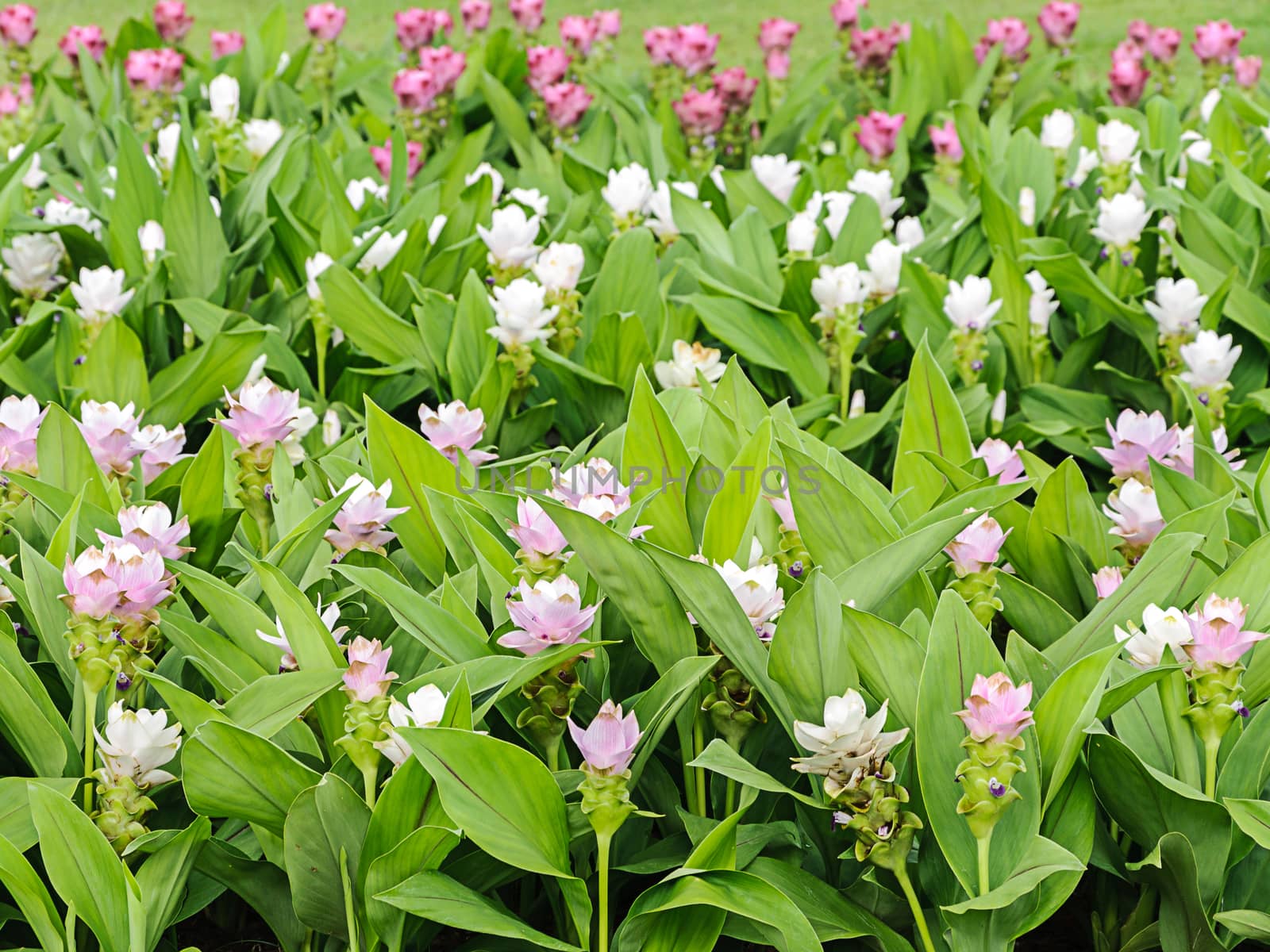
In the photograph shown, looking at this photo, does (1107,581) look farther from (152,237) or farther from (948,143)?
(948,143)

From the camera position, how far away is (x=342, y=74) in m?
5.58

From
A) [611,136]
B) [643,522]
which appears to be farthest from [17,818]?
[611,136]

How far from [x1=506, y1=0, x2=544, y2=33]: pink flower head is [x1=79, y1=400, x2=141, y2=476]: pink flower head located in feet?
12.9

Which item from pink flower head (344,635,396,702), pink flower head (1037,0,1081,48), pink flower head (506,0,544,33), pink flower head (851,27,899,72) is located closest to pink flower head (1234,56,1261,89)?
pink flower head (1037,0,1081,48)

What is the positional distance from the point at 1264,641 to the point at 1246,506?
483mm

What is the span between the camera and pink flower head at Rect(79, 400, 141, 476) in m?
2.08

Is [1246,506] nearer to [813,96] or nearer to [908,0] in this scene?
[813,96]

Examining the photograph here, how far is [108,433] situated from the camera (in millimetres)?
2084

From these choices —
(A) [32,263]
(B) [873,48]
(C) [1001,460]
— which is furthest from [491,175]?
(B) [873,48]

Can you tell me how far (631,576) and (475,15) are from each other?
15.6 feet

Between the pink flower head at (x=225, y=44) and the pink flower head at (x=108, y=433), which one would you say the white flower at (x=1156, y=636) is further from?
the pink flower head at (x=225, y=44)

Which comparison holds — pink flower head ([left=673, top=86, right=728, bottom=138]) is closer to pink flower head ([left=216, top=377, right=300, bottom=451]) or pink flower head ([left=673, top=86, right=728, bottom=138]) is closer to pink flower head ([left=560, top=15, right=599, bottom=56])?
pink flower head ([left=560, top=15, right=599, bottom=56])

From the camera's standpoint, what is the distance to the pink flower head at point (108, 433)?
6.82 ft

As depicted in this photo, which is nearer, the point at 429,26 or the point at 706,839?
the point at 706,839
